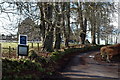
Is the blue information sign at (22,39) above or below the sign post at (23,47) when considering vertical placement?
above

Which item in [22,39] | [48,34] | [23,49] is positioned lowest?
[23,49]

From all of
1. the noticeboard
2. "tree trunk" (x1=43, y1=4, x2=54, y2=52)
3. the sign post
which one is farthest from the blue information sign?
"tree trunk" (x1=43, y1=4, x2=54, y2=52)

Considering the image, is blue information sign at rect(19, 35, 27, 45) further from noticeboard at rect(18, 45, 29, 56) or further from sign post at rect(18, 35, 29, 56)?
noticeboard at rect(18, 45, 29, 56)

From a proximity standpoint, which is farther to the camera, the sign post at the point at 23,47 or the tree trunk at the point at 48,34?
the tree trunk at the point at 48,34

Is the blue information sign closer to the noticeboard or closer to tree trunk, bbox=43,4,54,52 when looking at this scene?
the noticeboard

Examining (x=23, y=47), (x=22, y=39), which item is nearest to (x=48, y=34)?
(x=22, y=39)

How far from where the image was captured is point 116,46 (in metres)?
8.36

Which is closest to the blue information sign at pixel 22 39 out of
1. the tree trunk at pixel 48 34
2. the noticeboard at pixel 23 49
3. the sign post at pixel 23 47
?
the sign post at pixel 23 47

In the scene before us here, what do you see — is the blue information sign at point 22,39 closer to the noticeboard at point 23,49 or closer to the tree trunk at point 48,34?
the noticeboard at point 23,49

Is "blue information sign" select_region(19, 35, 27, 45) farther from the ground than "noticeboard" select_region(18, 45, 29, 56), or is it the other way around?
"blue information sign" select_region(19, 35, 27, 45)

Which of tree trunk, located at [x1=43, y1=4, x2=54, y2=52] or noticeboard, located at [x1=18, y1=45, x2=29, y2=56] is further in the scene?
tree trunk, located at [x1=43, y1=4, x2=54, y2=52]

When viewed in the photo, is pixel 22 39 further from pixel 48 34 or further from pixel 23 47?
pixel 48 34

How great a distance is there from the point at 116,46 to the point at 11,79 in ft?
20.4

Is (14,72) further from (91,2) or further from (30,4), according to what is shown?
(91,2)
